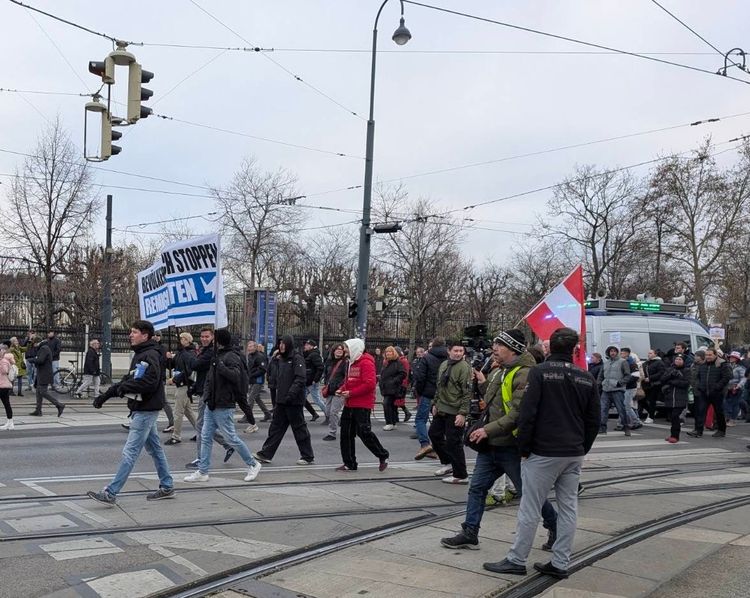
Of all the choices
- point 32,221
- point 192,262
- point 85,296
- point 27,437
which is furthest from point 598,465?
point 32,221

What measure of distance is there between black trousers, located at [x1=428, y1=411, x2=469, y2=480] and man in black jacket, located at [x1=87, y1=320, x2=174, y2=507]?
10.2ft

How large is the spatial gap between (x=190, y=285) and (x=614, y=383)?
29.8ft

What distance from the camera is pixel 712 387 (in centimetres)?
1504

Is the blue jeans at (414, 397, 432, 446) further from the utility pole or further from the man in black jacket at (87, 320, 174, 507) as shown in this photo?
the utility pole

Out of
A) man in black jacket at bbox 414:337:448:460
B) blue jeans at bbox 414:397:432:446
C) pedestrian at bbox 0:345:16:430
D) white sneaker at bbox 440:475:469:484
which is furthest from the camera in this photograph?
pedestrian at bbox 0:345:16:430

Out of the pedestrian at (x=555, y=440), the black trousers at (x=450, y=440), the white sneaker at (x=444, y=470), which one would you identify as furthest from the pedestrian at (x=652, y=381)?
the pedestrian at (x=555, y=440)

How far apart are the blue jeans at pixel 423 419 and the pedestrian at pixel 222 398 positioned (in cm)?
353

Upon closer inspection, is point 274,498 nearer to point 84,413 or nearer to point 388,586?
point 388,586

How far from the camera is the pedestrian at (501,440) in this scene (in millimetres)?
6004

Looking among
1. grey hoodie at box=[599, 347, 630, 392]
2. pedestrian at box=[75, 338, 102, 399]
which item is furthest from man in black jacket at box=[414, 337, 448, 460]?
pedestrian at box=[75, 338, 102, 399]

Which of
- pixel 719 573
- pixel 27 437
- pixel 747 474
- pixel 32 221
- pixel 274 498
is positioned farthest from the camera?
pixel 32 221

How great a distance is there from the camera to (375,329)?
36.4m

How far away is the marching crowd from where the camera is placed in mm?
5320

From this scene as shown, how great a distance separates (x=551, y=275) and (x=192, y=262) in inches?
1432
